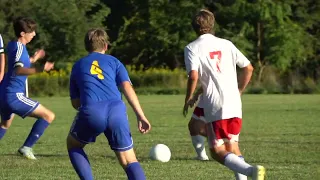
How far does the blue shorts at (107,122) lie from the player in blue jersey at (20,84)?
3.21 m

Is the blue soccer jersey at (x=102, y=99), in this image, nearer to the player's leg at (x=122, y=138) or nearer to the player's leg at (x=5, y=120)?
the player's leg at (x=122, y=138)

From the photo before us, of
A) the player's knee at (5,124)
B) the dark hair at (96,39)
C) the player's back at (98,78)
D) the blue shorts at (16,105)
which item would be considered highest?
the dark hair at (96,39)

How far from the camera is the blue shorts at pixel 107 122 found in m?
6.91

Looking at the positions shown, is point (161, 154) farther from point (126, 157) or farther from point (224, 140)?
point (126, 157)

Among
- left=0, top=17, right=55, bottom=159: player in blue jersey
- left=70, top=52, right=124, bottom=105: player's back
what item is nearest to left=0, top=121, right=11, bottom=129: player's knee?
left=0, top=17, right=55, bottom=159: player in blue jersey

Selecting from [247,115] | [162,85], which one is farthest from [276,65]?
[247,115]

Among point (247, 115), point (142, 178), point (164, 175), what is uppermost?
point (142, 178)

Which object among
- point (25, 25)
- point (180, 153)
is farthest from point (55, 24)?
point (25, 25)

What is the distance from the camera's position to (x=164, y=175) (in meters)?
9.29

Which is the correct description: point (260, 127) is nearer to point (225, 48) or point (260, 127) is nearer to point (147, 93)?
point (225, 48)

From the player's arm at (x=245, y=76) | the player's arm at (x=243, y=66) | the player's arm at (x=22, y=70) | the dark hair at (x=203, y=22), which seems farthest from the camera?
the player's arm at (x=22, y=70)

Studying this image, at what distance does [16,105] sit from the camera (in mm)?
10672

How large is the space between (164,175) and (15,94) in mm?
2490

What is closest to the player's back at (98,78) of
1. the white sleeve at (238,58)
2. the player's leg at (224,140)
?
the player's leg at (224,140)
